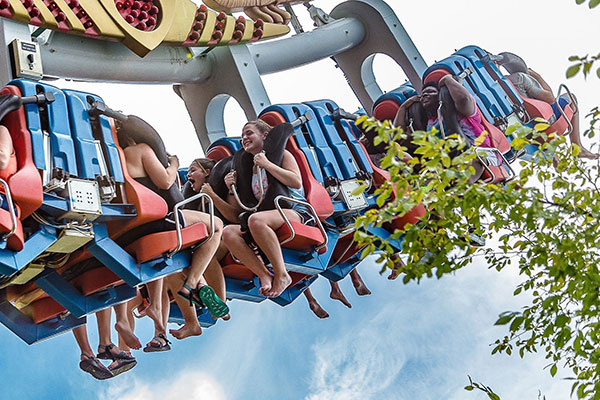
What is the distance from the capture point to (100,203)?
16.3 feet

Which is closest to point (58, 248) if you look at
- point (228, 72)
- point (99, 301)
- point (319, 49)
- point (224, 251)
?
point (99, 301)

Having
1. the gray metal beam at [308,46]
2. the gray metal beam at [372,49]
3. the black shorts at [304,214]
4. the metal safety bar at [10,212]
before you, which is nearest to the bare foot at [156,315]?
the black shorts at [304,214]

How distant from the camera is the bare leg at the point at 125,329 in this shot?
565cm

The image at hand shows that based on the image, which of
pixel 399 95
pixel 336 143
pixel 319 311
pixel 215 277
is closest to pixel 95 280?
pixel 215 277

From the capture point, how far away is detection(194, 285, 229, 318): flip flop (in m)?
5.39

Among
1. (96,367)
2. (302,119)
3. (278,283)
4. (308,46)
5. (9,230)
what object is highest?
(308,46)

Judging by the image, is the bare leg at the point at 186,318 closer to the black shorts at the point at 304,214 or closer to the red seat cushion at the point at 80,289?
the red seat cushion at the point at 80,289

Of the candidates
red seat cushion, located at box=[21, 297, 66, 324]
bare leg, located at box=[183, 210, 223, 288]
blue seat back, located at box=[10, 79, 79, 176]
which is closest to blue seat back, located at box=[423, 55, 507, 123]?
bare leg, located at box=[183, 210, 223, 288]

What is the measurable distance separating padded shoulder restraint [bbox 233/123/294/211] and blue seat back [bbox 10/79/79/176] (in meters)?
1.19

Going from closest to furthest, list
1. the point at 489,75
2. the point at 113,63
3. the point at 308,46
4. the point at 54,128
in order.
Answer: the point at 54,128 < the point at 113,63 < the point at 489,75 < the point at 308,46

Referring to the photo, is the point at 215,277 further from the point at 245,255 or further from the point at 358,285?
the point at 358,285

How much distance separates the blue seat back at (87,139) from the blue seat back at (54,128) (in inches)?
1.3

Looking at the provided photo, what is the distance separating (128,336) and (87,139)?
1.24 m

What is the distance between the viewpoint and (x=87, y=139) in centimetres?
507
